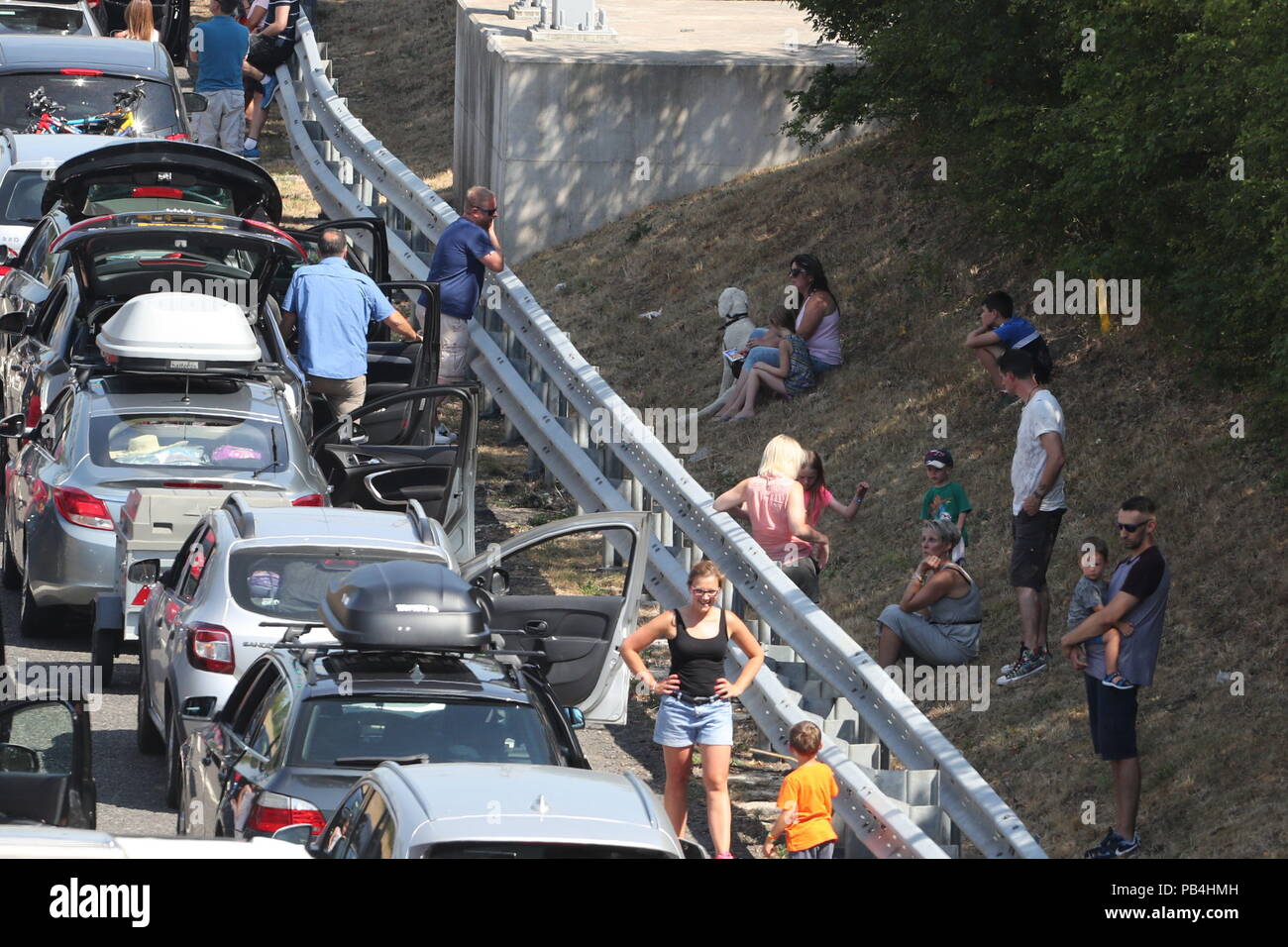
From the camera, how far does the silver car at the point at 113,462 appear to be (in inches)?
498

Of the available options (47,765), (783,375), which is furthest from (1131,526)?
(783,375)

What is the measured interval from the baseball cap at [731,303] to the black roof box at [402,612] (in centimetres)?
875

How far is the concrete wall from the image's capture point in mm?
23016

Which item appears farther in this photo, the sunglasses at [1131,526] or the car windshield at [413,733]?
the sunglasses at [1131,526]

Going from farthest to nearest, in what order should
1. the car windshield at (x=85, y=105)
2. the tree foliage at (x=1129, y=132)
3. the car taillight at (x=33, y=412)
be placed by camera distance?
the car windshield at (x=85, y=105) → the car taillight at (x=33, y=412) → the tree foliage at (x=1129, y=132)

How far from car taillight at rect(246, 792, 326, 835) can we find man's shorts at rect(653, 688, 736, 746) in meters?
2.67

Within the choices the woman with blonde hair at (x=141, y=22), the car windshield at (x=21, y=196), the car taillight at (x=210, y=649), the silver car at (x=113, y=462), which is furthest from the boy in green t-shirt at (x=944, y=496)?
the woman with blonde hair at (x=141, y=22)

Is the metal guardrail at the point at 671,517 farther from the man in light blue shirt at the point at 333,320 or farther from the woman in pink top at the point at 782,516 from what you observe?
the man in light blue shirt at the point at 333,320

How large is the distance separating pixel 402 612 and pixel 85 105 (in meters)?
13.0

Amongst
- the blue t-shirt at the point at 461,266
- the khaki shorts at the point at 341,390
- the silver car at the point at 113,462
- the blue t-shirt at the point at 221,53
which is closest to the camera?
the silver car at the point at 113,462

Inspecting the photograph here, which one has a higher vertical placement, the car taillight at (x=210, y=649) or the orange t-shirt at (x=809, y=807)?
the car taillight at (x=210, y=649)

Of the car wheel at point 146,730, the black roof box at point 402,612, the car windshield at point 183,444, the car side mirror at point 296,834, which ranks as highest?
the black roof box at point 402,612
